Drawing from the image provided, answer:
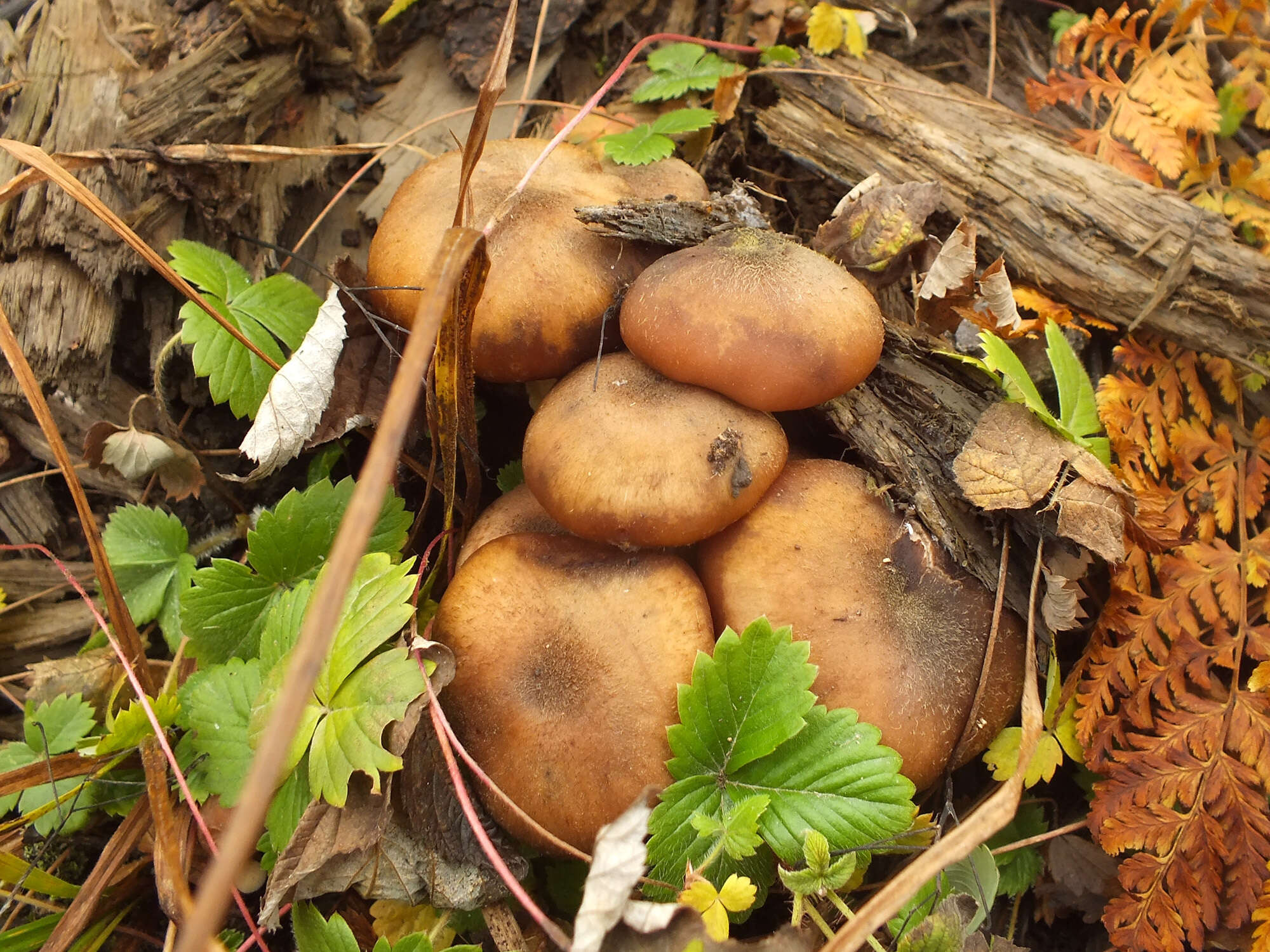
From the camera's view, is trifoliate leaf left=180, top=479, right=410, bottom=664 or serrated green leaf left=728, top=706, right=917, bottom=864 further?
trifoliate leaf left=180, top=479, right=410, bottom=664

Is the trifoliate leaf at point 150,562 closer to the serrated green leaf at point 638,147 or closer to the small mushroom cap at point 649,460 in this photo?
the small mushroom cap at point 649,460

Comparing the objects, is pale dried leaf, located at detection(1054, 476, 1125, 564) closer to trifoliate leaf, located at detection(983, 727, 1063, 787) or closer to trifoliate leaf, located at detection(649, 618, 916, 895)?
trifoliate leaf, located at detection(983, 727, 1063, 787)

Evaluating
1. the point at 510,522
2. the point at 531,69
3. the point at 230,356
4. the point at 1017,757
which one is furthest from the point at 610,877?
the point at 531,69

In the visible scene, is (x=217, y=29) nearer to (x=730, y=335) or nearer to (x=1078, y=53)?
(x=730, y=335)

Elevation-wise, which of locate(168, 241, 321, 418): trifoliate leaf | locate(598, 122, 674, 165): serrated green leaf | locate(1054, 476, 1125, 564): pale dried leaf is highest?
locate(598, 122, 674, 165): serrated green leaf

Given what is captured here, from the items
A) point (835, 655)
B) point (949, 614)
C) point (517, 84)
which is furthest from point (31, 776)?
point (517, 84)

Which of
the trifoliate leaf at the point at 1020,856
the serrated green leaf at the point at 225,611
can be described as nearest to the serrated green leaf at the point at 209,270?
the serrated green leaf at the point at 225,611

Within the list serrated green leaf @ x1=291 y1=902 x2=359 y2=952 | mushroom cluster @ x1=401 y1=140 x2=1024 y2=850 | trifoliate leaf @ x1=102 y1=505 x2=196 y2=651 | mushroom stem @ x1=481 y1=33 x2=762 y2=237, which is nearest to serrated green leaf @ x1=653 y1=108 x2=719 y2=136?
mushroom stem @ x1=481 y1=33 x2=762 y2=237
